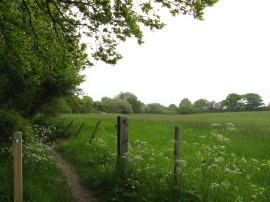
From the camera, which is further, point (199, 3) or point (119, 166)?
point (119, 166)

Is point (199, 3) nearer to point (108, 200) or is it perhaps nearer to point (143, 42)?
point (143, 42)

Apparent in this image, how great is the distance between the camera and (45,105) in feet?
78.8

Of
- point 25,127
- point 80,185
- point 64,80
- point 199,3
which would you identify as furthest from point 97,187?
point 64,80

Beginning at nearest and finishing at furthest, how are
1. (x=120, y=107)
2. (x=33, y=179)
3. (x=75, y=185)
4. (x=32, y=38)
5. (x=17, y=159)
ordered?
(x=17, y=159) → (x=33, y=179) → (x=75, y=185) → (x=32, y=38) → (x=120, y=107)

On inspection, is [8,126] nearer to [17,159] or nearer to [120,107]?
[17,159]

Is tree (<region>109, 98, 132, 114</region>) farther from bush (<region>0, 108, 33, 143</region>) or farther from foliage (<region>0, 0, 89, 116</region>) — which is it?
bush (<region>0, 108, 33, 143</region>)

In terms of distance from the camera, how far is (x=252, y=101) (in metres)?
120

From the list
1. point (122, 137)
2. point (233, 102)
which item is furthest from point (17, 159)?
point (233, 102)

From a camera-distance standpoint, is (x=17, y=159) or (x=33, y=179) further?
(x=33, y=179)

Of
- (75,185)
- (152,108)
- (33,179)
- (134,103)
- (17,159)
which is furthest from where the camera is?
(152,108)

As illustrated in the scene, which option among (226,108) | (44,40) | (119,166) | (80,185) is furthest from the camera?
(226,108)

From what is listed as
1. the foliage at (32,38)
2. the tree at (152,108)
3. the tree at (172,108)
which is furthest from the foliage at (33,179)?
the tree at (172,108)

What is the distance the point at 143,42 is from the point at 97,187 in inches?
180

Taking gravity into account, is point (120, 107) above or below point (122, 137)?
above
